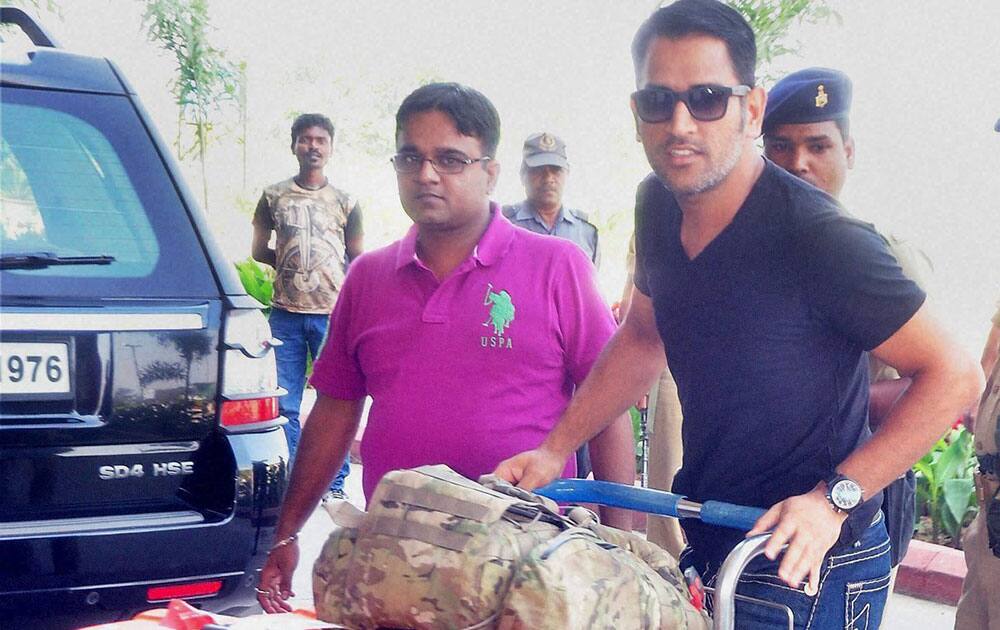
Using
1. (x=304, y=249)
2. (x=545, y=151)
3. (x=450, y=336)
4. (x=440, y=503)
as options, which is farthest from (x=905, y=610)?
(x=440, y=503)

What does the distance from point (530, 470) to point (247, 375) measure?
139 cm

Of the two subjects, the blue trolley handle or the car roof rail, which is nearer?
the blue trolley handle

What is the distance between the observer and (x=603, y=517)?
109 inches

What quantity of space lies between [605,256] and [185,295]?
30.8 ft

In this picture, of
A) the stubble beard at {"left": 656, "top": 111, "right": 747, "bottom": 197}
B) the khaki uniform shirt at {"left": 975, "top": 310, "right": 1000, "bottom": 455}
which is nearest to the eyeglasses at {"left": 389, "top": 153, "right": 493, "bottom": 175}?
the stubble beard at {"left": 656, "top": 111, "right": 747, "bottom": 197}

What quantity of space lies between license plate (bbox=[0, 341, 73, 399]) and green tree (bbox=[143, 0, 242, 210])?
11402mm

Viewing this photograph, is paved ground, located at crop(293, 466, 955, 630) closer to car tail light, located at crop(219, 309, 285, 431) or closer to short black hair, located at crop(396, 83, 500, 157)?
car tail light, located at crop(219, 309, 285, 431)

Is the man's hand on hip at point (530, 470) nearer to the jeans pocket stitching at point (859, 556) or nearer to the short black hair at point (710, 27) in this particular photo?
the jeans pocket stitching at point (859, 556)

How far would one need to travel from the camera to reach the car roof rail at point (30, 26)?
352 centimetres

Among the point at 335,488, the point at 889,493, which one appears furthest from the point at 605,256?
the point at 889,493

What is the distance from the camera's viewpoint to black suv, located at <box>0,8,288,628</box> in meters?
2.90

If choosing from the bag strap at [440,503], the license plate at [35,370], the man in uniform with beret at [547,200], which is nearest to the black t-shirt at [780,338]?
the bag strap at [440,503]

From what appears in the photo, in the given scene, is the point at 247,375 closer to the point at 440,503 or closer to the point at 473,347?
the point at 473,347

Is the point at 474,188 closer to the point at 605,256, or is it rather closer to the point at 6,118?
the point at 6,118
